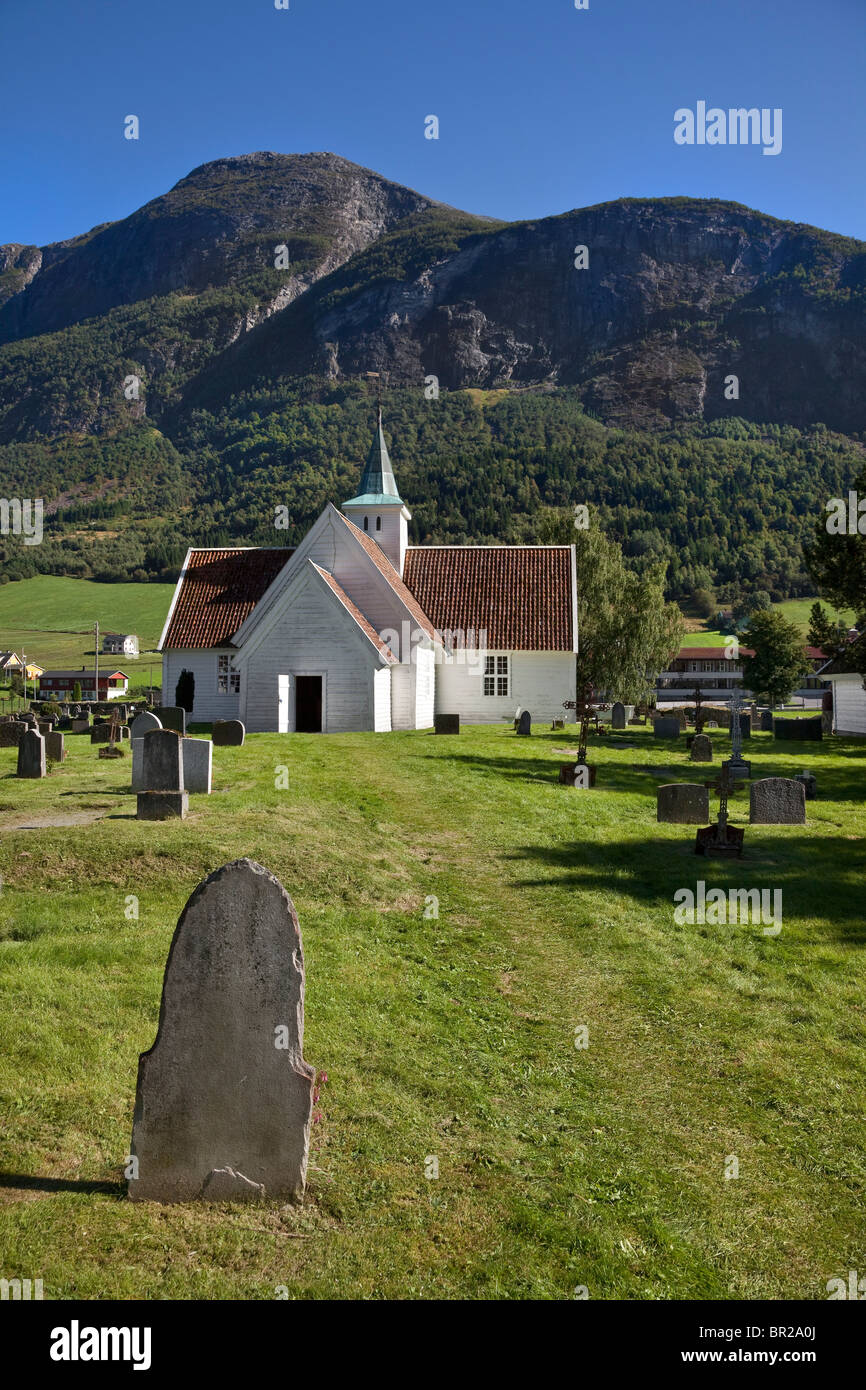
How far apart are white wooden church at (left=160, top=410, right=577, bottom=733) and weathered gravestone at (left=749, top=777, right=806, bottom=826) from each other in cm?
1764

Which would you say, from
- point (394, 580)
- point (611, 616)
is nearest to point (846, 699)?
point (611, 616)

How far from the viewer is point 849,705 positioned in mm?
41344

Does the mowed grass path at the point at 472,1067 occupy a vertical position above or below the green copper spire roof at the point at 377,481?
below

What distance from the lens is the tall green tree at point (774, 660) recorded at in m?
86.6

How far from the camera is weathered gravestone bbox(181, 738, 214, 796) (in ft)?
55.8

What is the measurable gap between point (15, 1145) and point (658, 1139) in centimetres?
432

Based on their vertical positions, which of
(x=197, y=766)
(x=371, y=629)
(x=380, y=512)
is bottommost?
(x=197, y=766)

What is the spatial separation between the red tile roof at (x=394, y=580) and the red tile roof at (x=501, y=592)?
118 centimetres

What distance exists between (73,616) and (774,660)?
109182mm

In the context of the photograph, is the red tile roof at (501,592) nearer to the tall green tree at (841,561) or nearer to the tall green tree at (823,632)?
A: the tall green tree at (823,632)

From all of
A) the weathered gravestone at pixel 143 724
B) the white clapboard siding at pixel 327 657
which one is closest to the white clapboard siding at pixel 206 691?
the white clapboard siding at pixel 327 657

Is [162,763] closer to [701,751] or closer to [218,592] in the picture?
[701,751]

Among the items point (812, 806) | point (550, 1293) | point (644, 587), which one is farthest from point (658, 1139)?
point (644, 587)
